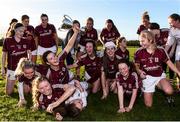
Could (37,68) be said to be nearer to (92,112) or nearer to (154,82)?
(92,112)

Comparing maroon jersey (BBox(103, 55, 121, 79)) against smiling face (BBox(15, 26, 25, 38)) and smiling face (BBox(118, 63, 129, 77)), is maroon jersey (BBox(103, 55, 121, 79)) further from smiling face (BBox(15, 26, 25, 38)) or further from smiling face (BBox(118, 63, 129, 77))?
smiling face (BBox(15, 26, 25, 38))

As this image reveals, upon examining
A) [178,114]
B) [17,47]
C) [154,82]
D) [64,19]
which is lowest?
[178,114]

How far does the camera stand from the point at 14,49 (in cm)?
1073

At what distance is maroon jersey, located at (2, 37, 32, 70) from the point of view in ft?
35.1

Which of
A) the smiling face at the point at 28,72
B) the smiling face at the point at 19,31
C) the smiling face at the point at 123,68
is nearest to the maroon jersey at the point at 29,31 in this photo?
the smiling face at the point at 19,31

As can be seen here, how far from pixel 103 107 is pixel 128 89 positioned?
0.83m

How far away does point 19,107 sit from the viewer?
29.6 ft

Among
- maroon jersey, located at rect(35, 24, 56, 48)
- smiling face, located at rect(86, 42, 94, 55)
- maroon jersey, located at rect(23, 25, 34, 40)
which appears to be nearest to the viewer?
smiling face, located at rect(86, 42, 94, 55)

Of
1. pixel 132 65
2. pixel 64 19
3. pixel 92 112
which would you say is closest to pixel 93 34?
pixel 64 19

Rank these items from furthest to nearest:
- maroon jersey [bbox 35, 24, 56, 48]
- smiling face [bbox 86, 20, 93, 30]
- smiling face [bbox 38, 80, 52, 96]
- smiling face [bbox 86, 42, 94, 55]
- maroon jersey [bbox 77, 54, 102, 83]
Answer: smiling face [bbox 86, 20, 93, 30] → maroon jersey [bbox 35, 24, 56, 48] → maroon jersey [bbox 77, 54, 102, 83] → smiling face [bbox 86, 42, 94, 55] → smiling face [bbox 38, 80, 52, 96]

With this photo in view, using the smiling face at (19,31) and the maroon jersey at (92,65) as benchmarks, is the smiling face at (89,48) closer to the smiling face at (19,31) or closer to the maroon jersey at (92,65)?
the maroon jersey at (92,65)

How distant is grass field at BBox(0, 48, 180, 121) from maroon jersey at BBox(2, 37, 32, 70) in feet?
3.94

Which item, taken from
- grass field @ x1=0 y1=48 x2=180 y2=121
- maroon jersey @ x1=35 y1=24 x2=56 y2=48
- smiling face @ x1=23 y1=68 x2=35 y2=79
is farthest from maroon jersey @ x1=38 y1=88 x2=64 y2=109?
maroon jersey @ x1=35 y1=24 x2=56 y2=48

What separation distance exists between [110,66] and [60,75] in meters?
1.89
